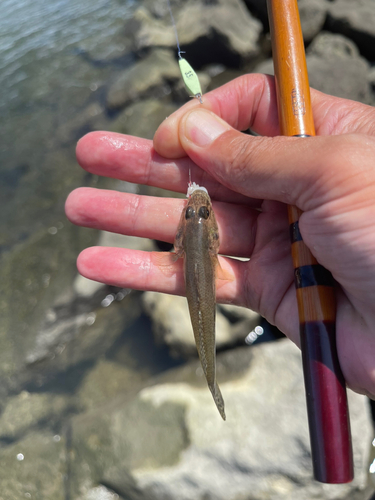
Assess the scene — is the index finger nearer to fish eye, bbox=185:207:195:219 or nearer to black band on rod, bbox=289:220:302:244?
fish eye, bbox=185:207:195:219

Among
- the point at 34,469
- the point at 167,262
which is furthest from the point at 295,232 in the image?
the point at 34,469

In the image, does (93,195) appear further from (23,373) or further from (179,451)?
(23,373)

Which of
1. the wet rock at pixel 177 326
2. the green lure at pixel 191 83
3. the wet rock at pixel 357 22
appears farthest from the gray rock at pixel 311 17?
the wet rock at pixel 177 326

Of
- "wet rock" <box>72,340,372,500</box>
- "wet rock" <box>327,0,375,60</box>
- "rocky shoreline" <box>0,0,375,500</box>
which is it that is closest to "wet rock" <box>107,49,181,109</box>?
"rocky shoreline" <box>0,0,375,500</box>

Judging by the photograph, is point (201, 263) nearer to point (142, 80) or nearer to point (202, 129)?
point (202, 129)

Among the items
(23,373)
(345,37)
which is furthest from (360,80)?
(23,373)
